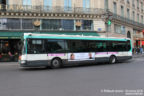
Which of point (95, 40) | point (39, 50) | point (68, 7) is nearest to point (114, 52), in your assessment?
point (95, 40)

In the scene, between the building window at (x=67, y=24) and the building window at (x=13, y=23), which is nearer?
the building window at (x=13, y=23)

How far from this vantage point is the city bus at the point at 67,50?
417 inches

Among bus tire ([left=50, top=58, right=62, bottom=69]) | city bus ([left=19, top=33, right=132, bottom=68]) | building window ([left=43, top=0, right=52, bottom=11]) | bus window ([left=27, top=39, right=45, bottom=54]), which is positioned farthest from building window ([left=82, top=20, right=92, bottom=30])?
bus window ([left=27, top=39, right=45, bottom=54])

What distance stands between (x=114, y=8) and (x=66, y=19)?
10870mm

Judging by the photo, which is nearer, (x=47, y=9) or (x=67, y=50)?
(x=67, y=50)

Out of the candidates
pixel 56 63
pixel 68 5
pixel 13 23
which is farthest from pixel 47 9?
Answer: pixel 56 63

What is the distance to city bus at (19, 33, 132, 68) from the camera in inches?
417

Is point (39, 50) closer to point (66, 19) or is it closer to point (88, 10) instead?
point (66, 19)

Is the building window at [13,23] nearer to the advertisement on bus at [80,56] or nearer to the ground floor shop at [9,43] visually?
the ground floor shop at [9,43]

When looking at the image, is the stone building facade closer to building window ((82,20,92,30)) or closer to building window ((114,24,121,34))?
building window ((82,20,92,30))

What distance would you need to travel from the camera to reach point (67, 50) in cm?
1198

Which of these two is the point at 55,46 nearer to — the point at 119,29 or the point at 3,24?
the point at 3,24

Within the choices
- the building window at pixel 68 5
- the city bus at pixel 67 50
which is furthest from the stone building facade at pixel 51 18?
A: the city bus at pixel 67 50

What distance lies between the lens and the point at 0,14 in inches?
768
